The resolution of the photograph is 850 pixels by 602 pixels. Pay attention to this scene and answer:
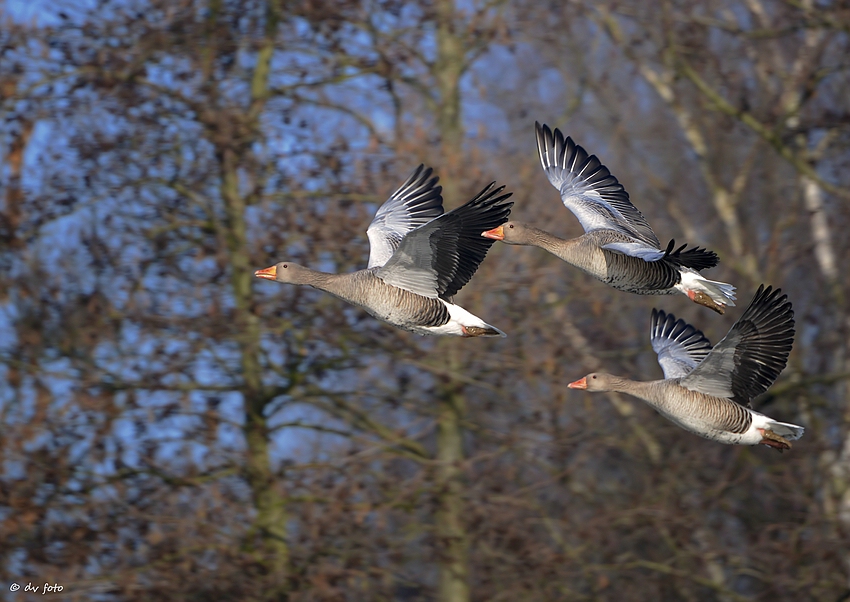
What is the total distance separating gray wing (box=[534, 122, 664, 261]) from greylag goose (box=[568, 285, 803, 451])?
5.53ft

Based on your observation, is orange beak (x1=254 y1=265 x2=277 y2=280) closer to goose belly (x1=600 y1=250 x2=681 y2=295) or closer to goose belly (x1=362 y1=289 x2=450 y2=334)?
goose belly (x1=362 y1=289 x2=450 y2=334)

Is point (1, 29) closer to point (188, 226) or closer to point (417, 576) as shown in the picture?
point (188, 226)

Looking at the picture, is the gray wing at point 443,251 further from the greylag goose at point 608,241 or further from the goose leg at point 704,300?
the goose leg at point 704,300

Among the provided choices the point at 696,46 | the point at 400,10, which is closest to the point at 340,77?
the point at 400,10

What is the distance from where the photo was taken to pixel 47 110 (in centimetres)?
1302

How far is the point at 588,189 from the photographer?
9.84 meters

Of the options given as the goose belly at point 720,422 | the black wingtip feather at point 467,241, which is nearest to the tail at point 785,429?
the goose belly at point 720,422

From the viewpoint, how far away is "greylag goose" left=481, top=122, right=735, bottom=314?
7914 mm

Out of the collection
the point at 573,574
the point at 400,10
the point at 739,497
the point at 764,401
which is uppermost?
the point at 400,10

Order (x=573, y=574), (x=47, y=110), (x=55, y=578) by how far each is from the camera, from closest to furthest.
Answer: (x=55, y=578), (x=573, y=574), (x=47, y=110)

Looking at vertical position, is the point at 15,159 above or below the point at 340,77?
below

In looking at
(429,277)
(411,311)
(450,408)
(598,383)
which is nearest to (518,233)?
(429,277)

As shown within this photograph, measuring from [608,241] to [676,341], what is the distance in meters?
1.59

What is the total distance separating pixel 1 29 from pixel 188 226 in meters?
3.19
